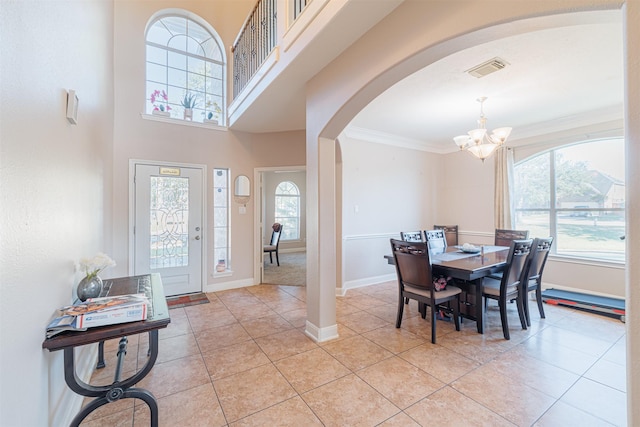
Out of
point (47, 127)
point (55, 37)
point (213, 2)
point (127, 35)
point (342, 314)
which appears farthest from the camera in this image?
point (213, 2)

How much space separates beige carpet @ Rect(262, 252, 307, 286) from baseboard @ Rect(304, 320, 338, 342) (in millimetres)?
2035

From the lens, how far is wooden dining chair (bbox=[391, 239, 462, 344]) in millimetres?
2719

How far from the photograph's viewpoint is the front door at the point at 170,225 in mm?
3938

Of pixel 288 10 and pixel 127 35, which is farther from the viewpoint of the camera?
pixel 127 35

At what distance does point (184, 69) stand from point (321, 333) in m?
4.50

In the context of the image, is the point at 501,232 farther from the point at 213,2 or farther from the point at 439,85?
the point at 213,2

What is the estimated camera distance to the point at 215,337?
2.85 metres

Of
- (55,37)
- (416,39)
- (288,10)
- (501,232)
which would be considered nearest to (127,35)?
(288,10)

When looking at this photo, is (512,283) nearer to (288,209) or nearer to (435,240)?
(435,240)

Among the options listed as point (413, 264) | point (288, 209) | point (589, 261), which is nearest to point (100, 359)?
point (413, 264)

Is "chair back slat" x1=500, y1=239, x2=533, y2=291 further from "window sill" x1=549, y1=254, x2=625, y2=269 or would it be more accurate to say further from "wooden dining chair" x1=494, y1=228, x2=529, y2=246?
"window sill" x1=549, y1=254, x2=625, y2=269

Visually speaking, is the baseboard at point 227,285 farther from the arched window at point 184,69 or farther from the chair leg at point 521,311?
the chair leg at point 521,311

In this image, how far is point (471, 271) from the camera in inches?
104

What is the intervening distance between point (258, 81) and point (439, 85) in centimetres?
207
